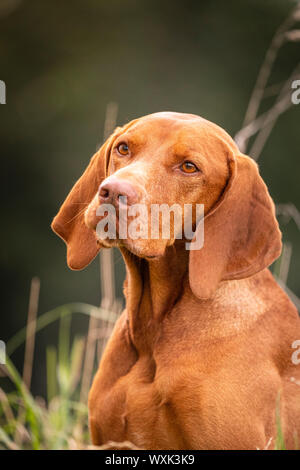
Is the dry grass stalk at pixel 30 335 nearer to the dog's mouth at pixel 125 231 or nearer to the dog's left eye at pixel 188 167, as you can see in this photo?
the dog's mouth at pixel 125 231

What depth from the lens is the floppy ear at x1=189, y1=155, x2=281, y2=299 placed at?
289 centimetres

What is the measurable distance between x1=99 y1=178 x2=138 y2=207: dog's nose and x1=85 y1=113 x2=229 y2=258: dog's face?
0.06 ft

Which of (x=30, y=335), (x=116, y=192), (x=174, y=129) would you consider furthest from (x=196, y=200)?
(x=30, y=335)

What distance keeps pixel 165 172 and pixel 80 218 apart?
1.40 feet

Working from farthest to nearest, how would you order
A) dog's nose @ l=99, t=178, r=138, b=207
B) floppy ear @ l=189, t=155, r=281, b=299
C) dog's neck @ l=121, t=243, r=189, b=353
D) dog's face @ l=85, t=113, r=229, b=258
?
1. dog's neck @ l=121, t=243, r=189, b=353
2. floppy ear @ l=189, t=155, r=281, b=299
3. dog's face @ l=85, t=113, r=229, b=258
4. dog's nose @ l=99, t=178, r=138, b=207

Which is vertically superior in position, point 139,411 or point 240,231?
point 240,231

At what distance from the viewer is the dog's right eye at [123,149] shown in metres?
3.05

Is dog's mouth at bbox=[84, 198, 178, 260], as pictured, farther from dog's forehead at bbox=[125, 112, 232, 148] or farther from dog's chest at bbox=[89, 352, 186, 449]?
dog's chest at bbox=[89, 352, 186, 449]

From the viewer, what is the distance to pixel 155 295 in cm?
304

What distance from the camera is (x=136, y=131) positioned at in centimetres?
302

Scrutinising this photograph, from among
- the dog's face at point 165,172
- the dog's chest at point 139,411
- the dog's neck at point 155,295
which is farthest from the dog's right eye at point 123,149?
the dog's chest at point 139,411

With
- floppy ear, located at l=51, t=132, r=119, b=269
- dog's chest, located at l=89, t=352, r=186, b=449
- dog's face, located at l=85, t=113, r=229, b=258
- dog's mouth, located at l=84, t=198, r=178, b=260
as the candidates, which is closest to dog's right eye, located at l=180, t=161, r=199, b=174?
dog's face, located at l=85, t=113, r=229, b=258

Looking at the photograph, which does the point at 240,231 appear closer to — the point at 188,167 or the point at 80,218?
the point at 188,167
